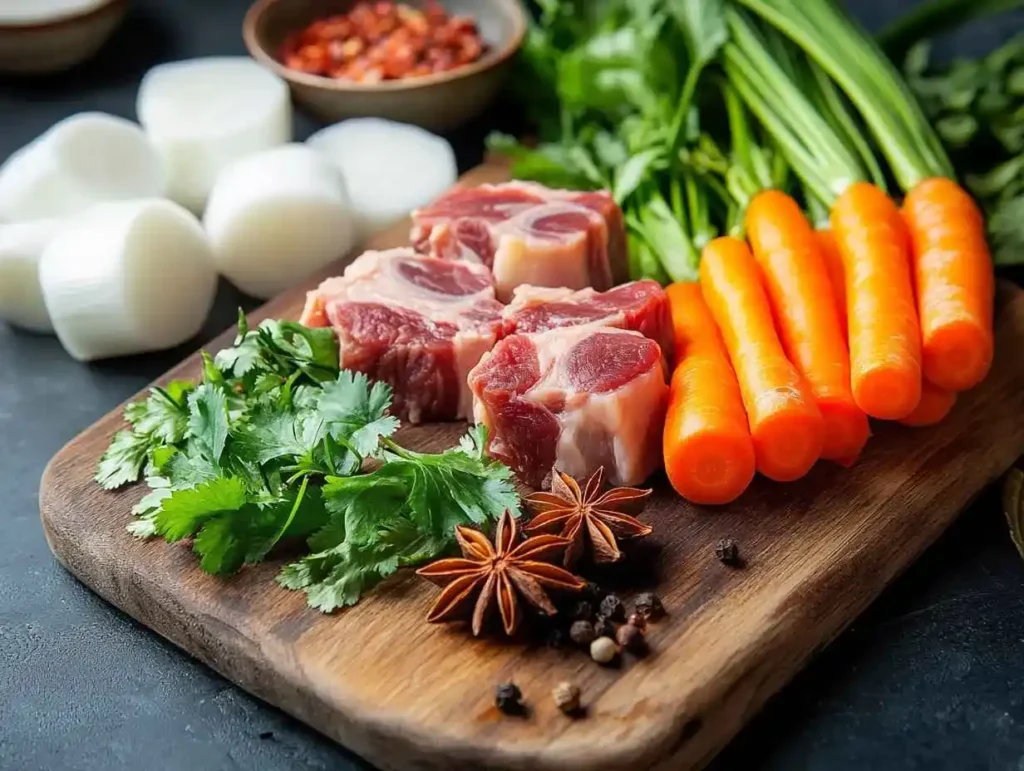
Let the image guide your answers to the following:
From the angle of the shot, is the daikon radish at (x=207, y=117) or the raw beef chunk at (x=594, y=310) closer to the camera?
the raw beef chunk at (x=594, y=310)

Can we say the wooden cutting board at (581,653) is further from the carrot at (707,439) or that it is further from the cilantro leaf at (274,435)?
the cilantro leaf at (274,435)

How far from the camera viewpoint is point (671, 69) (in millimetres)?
3268

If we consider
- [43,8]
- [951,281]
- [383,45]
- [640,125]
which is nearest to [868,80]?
[640,125]

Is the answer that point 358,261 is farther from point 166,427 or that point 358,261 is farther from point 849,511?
point 849,511

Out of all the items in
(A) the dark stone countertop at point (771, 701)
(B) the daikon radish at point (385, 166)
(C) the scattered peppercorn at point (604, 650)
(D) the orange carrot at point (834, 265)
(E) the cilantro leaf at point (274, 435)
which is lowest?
(A) the dark stone countertop at point (771, 701)

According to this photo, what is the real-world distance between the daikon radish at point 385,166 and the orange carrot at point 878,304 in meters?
1.09

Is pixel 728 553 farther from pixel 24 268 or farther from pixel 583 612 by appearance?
pixel 24 268

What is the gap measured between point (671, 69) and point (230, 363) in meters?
1.43

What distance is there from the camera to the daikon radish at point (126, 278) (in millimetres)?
2850

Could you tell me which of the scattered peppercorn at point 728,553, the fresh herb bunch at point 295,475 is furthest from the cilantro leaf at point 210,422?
the scattered peppercorn at point 728,553

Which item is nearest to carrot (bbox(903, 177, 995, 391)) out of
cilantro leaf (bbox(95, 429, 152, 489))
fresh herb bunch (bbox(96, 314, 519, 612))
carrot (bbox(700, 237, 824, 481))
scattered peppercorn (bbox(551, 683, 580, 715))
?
carrot (bbox(700, 237, 824, 481))

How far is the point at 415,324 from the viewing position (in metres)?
2.63

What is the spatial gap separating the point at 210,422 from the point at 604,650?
0.90m

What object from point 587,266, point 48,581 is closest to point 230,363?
point 48,581
